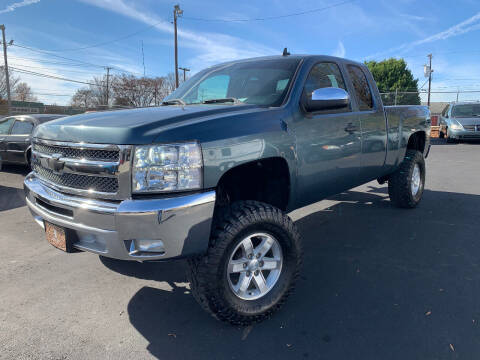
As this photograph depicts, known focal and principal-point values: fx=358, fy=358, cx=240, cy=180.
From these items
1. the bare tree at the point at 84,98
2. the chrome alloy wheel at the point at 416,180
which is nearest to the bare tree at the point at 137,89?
the bare tree at the point at 84,98

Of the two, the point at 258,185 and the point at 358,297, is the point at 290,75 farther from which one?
the point at 358,297

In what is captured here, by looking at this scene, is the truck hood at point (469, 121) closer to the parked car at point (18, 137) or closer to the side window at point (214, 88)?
the side window at point (214, 88)

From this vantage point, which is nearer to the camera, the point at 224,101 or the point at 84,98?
the point at 224,101

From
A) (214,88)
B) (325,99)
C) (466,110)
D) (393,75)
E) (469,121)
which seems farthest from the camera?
(393,75)

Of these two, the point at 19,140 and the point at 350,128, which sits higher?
the point at 350,128

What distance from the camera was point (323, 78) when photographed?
3.46 meters

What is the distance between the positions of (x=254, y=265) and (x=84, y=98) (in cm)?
6514

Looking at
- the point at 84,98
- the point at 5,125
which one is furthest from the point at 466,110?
the point at 84,98

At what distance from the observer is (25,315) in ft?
8.52

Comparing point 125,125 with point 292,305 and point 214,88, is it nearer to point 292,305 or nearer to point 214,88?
point 214,88

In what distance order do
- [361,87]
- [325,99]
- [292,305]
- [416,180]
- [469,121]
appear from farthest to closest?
[469,121] < [416,180] < [361,87] < [325,99] < [292,305]

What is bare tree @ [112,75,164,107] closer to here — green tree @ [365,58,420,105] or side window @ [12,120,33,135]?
green tree @ [365,58,420,105]

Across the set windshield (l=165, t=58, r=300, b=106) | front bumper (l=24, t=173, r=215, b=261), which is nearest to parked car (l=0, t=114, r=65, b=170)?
windshield (l=165, t=58, r=300, b=106)

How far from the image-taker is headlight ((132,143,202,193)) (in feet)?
6.69
